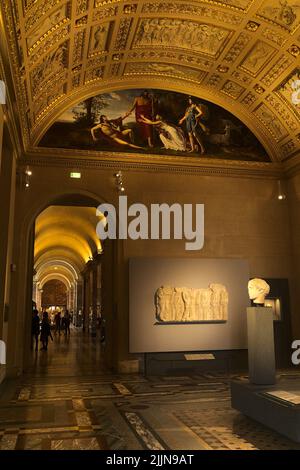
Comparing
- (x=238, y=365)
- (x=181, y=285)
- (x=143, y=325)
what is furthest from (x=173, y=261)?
(x=238, y=365)

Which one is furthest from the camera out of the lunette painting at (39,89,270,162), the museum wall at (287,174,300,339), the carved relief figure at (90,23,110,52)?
the museum wall at (287,174,300,339)

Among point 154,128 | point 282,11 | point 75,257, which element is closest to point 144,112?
point 154,128

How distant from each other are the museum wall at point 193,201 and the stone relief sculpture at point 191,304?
1123 mm

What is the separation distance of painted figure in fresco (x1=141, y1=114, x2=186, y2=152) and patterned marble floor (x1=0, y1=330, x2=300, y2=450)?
7.49m

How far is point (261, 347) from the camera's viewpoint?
318 inches

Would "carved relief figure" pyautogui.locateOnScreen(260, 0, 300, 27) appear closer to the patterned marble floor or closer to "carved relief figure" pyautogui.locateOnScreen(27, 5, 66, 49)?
"carved relief figure" pyautogui.locateOnScreen(27, 5, 66, 49)

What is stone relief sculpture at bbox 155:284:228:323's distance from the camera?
45.3 feet

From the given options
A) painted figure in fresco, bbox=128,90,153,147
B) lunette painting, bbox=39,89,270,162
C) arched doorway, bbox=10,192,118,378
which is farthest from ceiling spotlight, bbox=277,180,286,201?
arched doorway, bbox=10,192,118,378

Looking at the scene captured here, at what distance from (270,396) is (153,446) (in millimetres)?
1986

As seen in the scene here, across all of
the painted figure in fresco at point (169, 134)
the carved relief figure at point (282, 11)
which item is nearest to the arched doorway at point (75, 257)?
Answer: the painted figure in fresco at point (169, 134)

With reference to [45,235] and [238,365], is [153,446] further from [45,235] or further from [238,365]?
[45,235]

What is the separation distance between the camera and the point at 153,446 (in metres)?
6.09

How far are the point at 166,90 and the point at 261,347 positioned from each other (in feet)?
34.0

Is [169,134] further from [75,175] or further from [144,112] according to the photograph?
[75,175]
